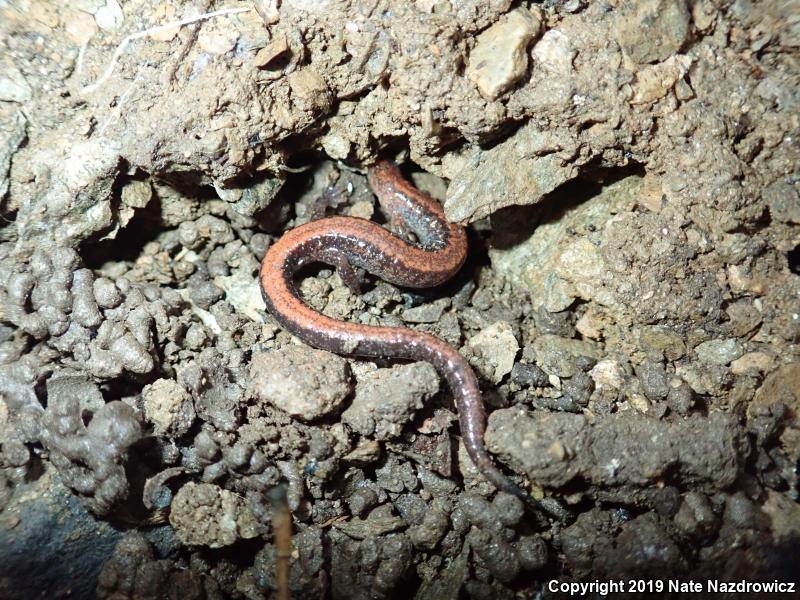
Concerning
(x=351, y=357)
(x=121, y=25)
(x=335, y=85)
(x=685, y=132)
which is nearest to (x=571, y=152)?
(x=685, y=132)

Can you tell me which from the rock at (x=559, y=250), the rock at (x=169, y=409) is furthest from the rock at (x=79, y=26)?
the rock at (x=559, y=250)

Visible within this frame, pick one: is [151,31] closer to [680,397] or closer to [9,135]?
[9,135]

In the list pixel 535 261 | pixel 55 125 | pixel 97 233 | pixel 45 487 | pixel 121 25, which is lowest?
pixel 45 487

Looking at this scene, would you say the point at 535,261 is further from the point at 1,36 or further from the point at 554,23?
the point at 1,36

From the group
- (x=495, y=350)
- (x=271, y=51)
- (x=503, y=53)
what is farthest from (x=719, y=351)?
(x=271, y=51)

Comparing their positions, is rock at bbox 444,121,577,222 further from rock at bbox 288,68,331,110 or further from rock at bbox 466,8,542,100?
rock at bbox 288,68,331,110

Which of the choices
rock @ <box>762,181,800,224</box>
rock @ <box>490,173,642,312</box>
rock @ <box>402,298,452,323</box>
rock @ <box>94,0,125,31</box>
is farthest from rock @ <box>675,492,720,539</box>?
rock @ <box>94,0,125,31</box>

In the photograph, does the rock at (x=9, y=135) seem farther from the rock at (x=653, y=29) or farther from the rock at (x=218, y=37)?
the rock at (x=653, y=29)
